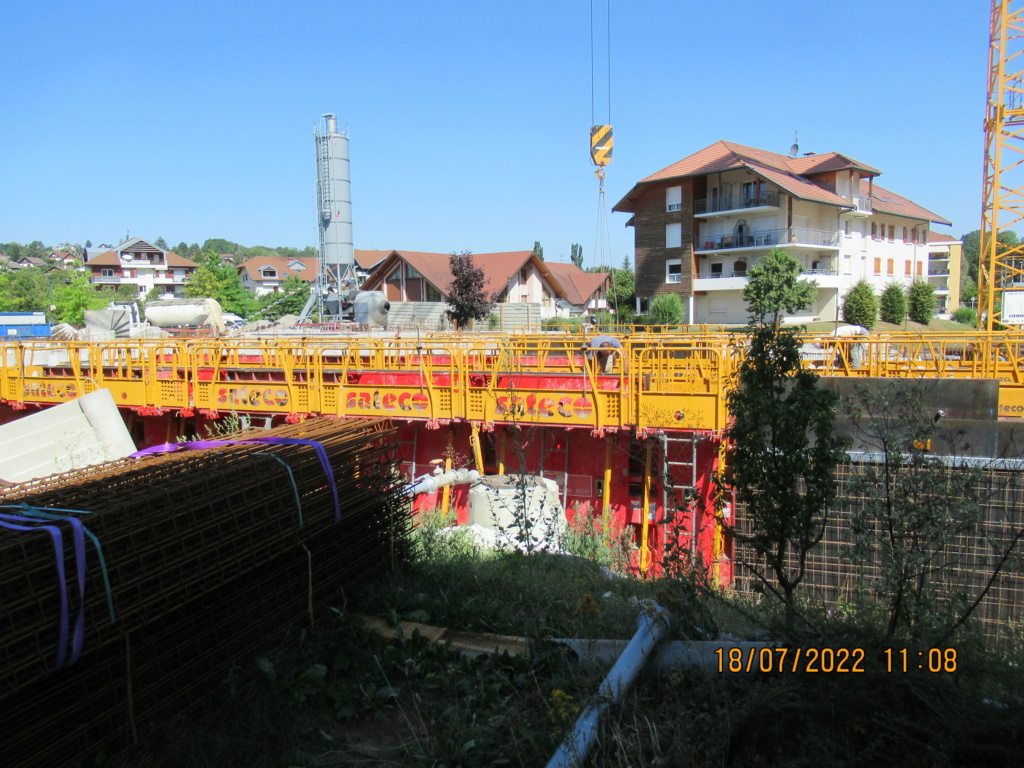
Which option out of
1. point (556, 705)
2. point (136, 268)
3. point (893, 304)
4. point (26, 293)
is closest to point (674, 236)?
point (893, 304)

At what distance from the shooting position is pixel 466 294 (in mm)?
41344

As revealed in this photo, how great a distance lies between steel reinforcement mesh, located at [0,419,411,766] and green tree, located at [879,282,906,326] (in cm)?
4241

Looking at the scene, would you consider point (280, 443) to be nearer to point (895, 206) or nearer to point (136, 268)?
point (895, 206)

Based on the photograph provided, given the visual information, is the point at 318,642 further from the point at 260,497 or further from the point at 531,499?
the point at 531,499

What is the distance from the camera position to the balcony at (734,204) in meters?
39.5

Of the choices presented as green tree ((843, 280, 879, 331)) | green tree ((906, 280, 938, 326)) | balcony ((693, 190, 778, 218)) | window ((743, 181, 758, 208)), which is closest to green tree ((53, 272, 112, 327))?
balcony ((693, 190, 778, 218))

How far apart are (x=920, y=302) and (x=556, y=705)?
46.5 meters

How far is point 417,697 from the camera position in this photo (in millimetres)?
3760

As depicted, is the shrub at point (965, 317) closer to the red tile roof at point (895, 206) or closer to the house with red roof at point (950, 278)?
the red tile roof at point (895, 206)

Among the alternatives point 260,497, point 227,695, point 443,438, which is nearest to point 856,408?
point 260,497

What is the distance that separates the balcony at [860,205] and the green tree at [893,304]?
4.71 m

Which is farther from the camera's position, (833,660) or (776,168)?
(776,168)

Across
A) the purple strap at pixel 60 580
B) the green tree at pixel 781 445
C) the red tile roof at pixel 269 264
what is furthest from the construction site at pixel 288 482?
the red tile roof at pixel 269 264

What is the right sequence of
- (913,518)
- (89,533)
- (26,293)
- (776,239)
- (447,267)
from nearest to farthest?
(89,533), (913,518), (776,239), (447,267), (26,293)
